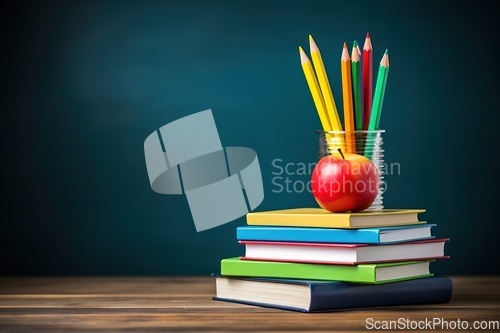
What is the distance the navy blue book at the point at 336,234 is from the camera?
4.16ft

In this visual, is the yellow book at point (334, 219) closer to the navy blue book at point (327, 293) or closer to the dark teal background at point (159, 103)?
the navy blue book at point (327, 293)

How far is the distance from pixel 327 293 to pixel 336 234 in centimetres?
10

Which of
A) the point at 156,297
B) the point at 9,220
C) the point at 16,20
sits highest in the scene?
the point at 16,20

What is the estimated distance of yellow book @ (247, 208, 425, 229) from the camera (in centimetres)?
128

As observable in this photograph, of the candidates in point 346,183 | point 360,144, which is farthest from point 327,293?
point 360,144

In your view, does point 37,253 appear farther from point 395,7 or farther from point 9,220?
point 395,7

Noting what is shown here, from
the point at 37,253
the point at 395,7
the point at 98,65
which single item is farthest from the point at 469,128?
the point at 37,253

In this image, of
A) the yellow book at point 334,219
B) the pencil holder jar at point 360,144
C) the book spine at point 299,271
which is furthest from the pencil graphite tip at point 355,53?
the book spine at point 299,271

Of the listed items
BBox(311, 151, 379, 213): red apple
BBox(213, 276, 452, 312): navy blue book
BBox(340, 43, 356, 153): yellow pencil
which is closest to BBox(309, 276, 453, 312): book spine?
BBox(213, 276, 452, 312): navy blue book

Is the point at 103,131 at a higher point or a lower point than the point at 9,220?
higher

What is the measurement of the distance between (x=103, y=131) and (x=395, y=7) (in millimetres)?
652

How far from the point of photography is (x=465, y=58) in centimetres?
175

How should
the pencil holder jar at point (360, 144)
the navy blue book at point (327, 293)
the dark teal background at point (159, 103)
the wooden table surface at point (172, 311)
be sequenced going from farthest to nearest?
the dark teal background at point (159, 103)
the pencil holder jar at point (360, 144)
the navy blue book at point (327, 293)
the wooden table surface at point (172, 311)

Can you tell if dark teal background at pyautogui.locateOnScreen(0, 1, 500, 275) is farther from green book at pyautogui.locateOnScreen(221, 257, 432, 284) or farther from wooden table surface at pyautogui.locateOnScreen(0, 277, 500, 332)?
green book at pyautogui.locateOnScreen(221, 257, 432, 284)
